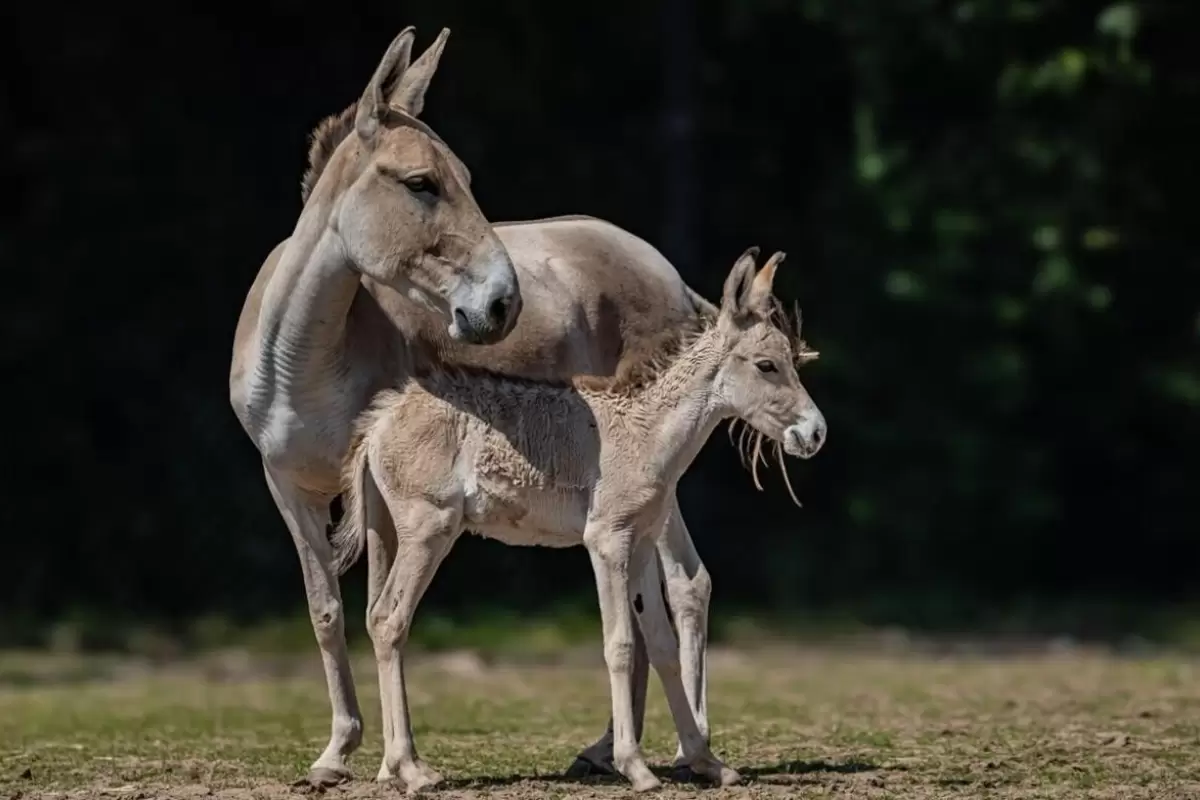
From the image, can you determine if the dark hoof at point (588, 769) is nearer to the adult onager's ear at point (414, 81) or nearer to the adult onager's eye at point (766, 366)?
the adult onager's eye at point (766, 366)

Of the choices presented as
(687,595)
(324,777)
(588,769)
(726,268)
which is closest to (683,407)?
(687,595)

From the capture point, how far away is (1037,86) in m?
17.9

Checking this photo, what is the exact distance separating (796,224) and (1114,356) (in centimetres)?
331

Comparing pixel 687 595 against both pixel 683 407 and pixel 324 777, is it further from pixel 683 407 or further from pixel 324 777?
pixel 324 777

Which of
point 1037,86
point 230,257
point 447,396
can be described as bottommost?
point 447,396

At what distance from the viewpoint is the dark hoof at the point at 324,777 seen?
7930 millimetres

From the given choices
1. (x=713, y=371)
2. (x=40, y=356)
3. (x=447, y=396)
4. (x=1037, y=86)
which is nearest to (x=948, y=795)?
(x=713, y=371)

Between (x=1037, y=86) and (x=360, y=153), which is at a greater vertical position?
(x=1037, y=86)

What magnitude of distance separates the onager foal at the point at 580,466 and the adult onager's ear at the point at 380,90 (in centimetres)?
94

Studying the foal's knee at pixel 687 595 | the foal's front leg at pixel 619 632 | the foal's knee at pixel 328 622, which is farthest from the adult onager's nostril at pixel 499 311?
the foal's knee at pixel 687 595

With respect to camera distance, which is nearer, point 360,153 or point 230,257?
point 360,153

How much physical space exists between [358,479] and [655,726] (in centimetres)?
336

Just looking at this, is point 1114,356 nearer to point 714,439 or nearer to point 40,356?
point 714,439

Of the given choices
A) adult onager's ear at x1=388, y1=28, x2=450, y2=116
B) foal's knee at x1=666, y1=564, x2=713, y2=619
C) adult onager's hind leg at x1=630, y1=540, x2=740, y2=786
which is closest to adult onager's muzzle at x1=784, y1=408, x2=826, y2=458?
adult onager's hind leg at x1=630, y1=540, x2=740, y2=786
